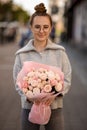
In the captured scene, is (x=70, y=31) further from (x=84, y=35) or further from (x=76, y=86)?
(x=76, y=86)

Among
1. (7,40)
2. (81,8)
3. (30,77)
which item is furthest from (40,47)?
(7,40)

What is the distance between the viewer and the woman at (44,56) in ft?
15.3

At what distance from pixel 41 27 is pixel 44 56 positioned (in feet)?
0.91

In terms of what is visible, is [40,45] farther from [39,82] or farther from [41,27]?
[39,82]

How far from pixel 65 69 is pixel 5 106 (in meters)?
5.79

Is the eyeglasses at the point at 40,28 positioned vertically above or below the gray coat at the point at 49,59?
above

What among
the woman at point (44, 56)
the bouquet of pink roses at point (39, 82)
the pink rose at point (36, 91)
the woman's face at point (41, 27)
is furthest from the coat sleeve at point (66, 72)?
the pink rose at point (36, 91)

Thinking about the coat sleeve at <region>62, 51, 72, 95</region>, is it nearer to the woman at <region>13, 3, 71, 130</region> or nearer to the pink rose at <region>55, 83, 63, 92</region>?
the woman at <region>13, 3, 71, 130</region>

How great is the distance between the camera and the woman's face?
4.65 meters

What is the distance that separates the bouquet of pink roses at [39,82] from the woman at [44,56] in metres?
0.13

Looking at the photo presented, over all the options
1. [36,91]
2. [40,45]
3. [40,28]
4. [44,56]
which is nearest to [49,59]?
[44,56]

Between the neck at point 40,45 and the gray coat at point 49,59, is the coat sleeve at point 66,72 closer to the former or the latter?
the gray coat at point 49,59

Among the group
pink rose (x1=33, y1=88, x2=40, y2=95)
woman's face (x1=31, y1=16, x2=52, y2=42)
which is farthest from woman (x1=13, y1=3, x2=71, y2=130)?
pink rose (x1=33, y1=88, x2=40, y2=95)

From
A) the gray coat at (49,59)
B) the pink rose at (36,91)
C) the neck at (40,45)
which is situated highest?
the neck at (40,45)
